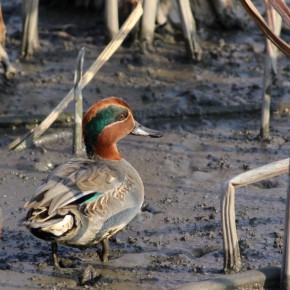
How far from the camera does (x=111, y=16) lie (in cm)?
915

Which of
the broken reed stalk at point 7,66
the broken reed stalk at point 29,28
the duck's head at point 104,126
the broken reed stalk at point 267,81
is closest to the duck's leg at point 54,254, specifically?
the duck's head at point 104,126

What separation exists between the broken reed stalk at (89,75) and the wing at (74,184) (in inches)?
53.9

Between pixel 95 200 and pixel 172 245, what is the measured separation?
664 mm

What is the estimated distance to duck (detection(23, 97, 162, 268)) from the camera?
216 inches

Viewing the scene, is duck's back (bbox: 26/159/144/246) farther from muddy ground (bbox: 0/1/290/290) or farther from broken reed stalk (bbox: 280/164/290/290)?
broken reed stalk (bbox: 280/164/290/290)

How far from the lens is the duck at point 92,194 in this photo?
18.0 ft

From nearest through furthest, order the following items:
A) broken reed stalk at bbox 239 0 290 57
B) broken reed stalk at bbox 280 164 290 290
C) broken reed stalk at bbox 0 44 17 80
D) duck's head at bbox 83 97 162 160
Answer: broken reed stalk at bbox 239 0 290 57 → broken reed stalk at bbox 280 164 290 290 → duck's head at bbox 83 97 162 160 → broken reed stalk at bbox 0 44 17 80

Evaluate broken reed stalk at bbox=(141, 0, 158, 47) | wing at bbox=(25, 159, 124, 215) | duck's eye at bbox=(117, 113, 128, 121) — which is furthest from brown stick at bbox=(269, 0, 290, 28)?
broken reed stalk at bbox=(141, 0, 158, 47)

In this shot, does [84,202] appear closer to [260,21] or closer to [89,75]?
[260,21]

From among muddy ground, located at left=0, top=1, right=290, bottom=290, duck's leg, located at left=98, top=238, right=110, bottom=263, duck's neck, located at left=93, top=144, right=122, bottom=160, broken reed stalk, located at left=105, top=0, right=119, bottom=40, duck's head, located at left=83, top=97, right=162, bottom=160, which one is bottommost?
muddy ground, located at left=0, top=1, right=290, bottom=290

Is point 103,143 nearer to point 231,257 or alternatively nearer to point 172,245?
point 172,245

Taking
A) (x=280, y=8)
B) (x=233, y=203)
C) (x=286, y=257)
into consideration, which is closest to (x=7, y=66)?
(x=233, y=203)

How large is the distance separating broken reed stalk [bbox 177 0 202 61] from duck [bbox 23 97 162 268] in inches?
112

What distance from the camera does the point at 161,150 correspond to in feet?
25.2
